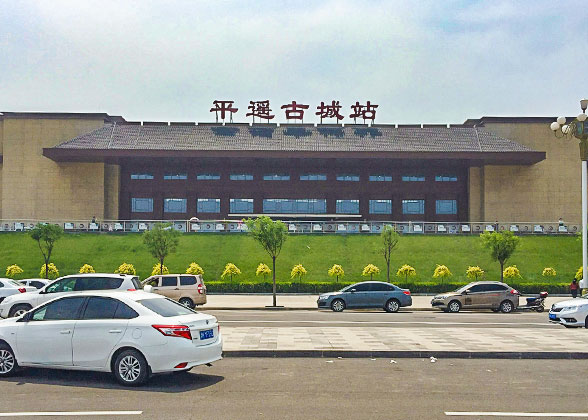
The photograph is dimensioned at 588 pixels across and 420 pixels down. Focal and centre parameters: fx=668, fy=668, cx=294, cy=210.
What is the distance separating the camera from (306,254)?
4838 centimetres

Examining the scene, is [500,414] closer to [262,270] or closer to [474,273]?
[262,270]

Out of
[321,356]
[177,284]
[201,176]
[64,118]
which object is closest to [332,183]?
[201,176]

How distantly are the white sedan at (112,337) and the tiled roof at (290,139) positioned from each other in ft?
167

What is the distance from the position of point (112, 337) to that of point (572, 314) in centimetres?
1475

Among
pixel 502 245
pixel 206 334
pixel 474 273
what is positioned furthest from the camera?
pixel 474 273

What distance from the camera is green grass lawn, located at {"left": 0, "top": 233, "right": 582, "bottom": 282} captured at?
44.5m

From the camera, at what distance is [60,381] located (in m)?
11.4

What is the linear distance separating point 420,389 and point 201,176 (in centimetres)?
5718

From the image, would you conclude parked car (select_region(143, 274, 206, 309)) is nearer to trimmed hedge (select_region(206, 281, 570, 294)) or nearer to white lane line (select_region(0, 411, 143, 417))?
trimmed hedge (select_region(206, 281, 570, 294))

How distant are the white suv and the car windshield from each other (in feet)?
25.6

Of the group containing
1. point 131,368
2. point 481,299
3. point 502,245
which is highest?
point 502,245

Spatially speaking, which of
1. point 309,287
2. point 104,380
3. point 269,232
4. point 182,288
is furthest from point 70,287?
point 309,287

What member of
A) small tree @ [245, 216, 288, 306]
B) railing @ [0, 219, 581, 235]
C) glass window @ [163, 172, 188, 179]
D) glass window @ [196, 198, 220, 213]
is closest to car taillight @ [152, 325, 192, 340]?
small tree @ [245, 216, 288, 306]

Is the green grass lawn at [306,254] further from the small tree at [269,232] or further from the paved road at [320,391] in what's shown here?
the paved road at [320,391]
